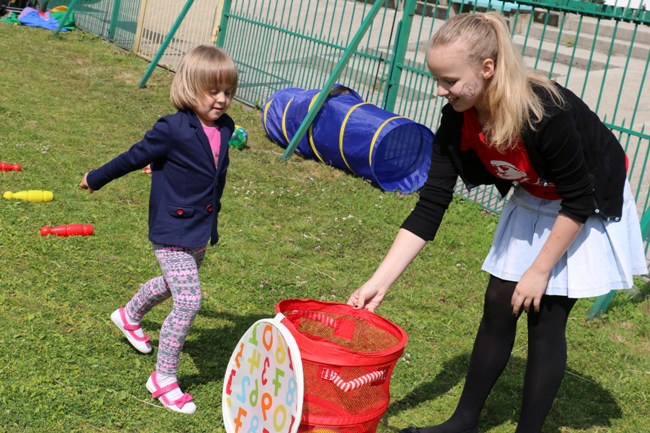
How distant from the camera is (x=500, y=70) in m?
2.87

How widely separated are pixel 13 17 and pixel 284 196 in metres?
8.94

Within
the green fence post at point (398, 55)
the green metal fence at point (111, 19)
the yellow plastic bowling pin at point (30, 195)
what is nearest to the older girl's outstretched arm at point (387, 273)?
the yellow plastic bowling pin at point (30, 195)

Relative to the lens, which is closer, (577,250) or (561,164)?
(561,164)

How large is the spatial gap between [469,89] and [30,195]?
3.99m

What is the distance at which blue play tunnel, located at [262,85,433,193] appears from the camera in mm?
7738

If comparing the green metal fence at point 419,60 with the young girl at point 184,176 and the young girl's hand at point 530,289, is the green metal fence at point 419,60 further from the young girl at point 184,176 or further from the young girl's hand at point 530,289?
the young girl at point 184,176

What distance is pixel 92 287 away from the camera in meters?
4.73

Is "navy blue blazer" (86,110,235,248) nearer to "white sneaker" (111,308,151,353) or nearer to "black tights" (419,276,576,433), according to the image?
"white sneaker" (111,308,151,353)

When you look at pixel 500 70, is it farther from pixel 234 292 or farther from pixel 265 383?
pixel 234 292

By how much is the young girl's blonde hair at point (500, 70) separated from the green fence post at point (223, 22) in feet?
27.3

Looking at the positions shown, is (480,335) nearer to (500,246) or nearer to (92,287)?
(500,246)

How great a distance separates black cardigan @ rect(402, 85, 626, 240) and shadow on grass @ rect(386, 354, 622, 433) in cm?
112

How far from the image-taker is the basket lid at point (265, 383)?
283 centimetres

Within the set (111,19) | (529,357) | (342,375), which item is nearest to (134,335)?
(342,375)
